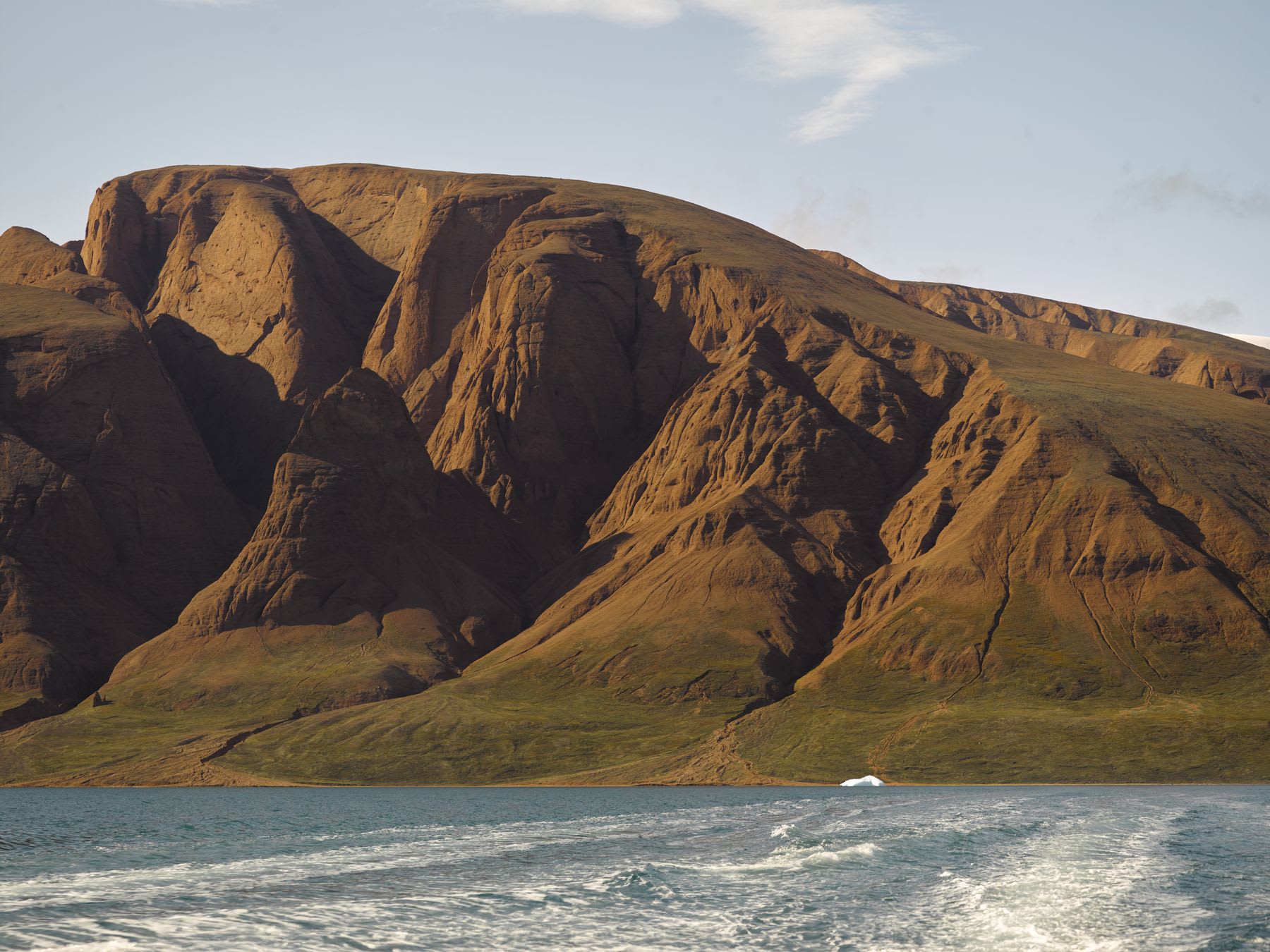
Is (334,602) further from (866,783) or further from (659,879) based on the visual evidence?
(659,879)

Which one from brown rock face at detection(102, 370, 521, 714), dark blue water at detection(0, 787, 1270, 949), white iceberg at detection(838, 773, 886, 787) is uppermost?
brown rock face at detection(102, 370, 521, 714)

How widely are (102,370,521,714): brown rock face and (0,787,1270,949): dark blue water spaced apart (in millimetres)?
82510

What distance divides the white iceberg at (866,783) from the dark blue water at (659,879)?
4333 centimetres

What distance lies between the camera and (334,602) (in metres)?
185

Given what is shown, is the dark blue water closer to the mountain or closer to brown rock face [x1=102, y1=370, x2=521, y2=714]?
the mountain

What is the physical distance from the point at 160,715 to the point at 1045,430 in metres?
113

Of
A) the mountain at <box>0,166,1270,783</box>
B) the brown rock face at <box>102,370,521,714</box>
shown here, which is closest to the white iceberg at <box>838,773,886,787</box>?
the mountain at <box>0,166,1270,783</box>

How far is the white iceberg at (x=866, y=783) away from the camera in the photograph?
443 feet

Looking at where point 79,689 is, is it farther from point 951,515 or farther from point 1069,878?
point 1069,878

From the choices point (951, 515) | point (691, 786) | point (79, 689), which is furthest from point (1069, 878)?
point (79, 689)

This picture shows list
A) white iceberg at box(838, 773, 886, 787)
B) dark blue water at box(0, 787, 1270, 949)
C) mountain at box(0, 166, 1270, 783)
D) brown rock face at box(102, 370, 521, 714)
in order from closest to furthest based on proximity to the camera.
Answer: dark blue water at box(0, 787, 1270, 949)
white iceberg at box(838, 773, 886, 787)
mountain at box(0, 166, 1270, 783)
brown rock face at box(102, 370, 521, 714)

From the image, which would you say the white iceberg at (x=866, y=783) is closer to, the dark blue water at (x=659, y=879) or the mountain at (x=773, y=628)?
the mountain at (x=773, y=628)

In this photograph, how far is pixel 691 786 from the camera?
138 meters

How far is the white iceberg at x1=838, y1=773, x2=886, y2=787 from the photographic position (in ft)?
443
